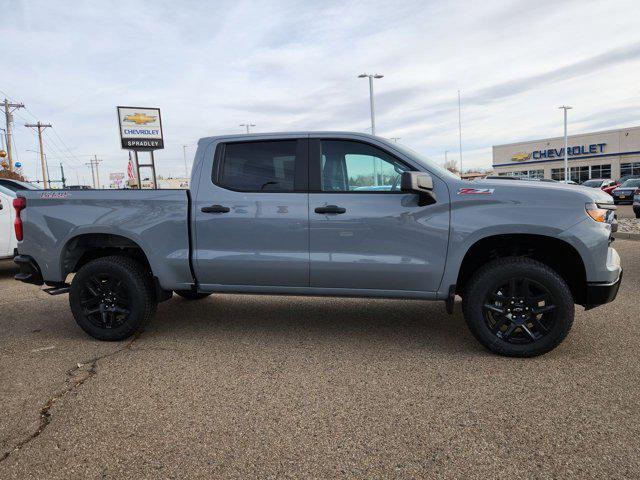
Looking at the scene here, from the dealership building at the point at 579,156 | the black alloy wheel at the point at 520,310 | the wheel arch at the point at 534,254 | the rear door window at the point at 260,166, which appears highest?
the dealership building at the point at 579,156

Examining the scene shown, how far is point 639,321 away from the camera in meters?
4.79

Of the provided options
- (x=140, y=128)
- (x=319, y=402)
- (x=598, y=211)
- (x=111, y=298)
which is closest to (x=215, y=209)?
(x=111, y=298)

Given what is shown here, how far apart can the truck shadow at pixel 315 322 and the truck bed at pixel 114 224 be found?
785 mm

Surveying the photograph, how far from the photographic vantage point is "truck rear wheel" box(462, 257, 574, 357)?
12.6ft

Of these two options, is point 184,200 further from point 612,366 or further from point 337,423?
point 612,366

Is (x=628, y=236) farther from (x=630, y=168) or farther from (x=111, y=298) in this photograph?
(x=630, y=168)

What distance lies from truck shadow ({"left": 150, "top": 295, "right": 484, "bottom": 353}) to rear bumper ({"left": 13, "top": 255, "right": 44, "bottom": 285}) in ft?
3.93

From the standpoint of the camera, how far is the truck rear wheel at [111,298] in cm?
458

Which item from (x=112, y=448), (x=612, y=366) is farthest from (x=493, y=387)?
(x=112, y=448)

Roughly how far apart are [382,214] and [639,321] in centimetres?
291

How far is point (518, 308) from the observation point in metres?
3.94

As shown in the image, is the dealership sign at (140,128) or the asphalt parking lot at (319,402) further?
the dealership sign at (140,128)

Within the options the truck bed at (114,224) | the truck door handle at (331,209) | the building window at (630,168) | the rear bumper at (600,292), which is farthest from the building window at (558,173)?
the truck bed at (114,224)

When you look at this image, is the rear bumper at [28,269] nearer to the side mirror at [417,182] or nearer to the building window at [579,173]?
the side mirror at [417,182]
